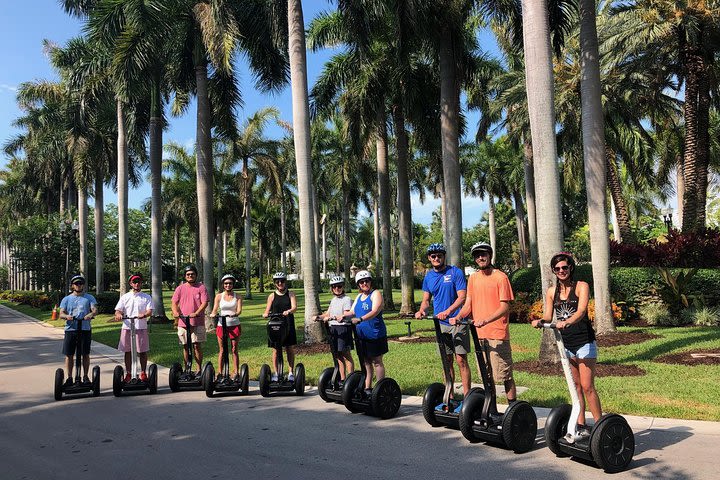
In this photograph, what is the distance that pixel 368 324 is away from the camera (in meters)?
7.48

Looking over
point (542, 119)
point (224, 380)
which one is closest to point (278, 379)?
point (224, 380)

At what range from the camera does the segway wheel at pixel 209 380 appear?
28.5 feet

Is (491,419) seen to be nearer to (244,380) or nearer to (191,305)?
(244,380)

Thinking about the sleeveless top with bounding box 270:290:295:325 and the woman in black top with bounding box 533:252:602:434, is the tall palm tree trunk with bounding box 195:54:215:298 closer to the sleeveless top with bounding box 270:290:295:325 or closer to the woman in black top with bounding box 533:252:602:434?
the sleeveless top with bounding box 270:290:295:325

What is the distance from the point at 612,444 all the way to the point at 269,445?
11.1 feet

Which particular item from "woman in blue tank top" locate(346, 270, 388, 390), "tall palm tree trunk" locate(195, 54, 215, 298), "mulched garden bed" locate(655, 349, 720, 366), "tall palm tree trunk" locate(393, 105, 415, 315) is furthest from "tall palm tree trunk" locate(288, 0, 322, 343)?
"tall palm tree trunk" locate(393, 105, 415, 315)

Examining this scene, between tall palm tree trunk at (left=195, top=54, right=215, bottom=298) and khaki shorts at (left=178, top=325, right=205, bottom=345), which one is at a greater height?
tall palm tree trunk at (left=195, top=54, right=215, bottom=298)

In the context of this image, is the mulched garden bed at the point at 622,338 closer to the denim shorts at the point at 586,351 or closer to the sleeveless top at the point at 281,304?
the sleeveless top at the point at 281,304

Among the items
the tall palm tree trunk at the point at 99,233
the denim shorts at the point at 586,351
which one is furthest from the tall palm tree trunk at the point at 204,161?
the denim shorts at the point at 586,351

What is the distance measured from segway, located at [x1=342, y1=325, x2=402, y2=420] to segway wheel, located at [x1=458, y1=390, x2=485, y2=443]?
4.71ft

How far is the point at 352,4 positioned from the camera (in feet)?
51.8

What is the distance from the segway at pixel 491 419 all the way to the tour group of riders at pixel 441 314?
326 millimetres

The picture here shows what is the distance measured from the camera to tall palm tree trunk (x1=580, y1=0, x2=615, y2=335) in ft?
42.5

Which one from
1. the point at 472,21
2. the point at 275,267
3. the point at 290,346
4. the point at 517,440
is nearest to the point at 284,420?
the point at 290,346
